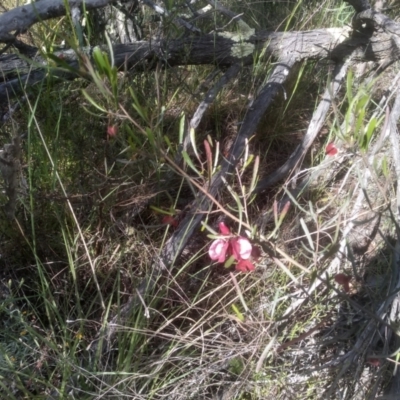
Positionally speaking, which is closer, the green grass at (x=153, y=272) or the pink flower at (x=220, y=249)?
the pink flower at (x=220, y=249)

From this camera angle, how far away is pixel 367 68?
7.41 ft

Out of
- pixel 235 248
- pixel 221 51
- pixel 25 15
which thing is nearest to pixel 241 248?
pixel 235 248

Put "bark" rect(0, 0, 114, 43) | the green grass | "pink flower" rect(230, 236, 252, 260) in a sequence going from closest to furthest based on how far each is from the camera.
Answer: "pink flower" rect(230, 236, 252, 260)
the green grass
"bark" rect(0, 0, 114, 43)

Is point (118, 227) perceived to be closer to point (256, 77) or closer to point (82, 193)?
point (82, 193)

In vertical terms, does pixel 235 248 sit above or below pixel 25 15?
below

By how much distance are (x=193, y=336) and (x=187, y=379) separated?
13 centimetres

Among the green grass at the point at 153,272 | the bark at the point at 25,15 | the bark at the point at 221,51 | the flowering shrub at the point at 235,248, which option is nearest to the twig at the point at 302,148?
the green grass at the point at 153,272

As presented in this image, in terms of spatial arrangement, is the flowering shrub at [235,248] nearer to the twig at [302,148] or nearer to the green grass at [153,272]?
the green grass at [153,272]

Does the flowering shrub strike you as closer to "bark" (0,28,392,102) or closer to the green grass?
the green grass

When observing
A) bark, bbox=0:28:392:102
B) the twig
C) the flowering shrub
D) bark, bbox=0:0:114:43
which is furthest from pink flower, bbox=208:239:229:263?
bark, bbox=0:0:114:43

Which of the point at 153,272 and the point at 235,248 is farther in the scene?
the point at 153,272

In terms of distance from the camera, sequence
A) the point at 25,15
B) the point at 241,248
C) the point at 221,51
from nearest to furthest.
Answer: the point at 241,248 < the point at 25,15 < the point at 221,51

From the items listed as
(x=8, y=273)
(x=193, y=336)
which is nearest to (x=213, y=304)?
(x=193, y=336)

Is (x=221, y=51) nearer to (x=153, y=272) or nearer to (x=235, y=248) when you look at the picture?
(x=153, y=272)
